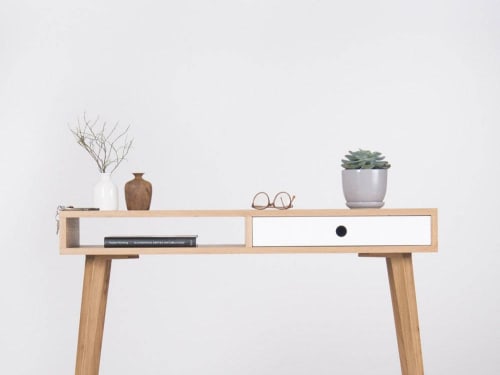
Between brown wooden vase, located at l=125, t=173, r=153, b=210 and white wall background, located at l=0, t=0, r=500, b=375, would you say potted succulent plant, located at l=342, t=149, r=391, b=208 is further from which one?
white wall background, located at l=0, t=0, r=500, b=375

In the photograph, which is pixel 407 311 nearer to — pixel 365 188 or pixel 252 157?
pixel 365 188

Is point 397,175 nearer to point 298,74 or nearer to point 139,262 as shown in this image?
point 298,74

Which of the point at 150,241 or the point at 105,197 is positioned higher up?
the point at 105,197

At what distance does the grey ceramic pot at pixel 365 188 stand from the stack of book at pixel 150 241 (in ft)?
2.06

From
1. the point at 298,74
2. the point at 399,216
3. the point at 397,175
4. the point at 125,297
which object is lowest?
the point at 125,297

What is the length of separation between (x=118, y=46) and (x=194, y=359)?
1.62 metres

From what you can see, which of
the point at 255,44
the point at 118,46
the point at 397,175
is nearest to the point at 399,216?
the point at 397,175

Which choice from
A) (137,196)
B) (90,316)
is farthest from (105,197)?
(90,316)

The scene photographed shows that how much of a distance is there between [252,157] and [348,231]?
1.19m

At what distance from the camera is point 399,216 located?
3012mm

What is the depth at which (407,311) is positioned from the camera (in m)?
3.05

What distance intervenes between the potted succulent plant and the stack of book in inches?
24.8

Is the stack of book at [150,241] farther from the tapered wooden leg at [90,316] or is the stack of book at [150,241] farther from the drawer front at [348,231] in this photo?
the drawer front at [348,231]

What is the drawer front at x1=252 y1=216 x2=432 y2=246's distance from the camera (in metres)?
3.01
